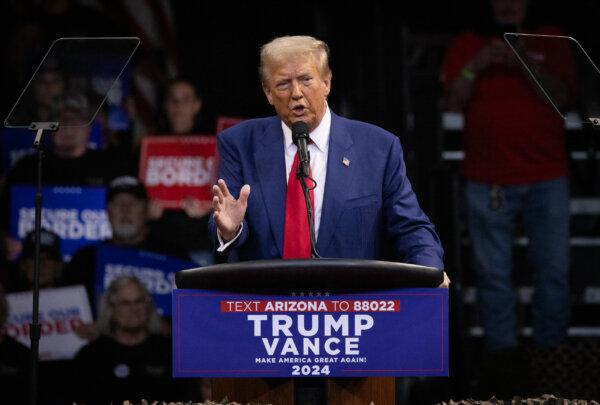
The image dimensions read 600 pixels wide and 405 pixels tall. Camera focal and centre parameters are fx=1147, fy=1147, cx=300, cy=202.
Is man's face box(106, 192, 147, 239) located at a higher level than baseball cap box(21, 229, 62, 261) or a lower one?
higher

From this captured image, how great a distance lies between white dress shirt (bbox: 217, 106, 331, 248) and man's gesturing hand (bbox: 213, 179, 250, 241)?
275 mm

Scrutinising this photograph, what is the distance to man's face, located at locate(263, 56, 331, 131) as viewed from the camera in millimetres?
3104

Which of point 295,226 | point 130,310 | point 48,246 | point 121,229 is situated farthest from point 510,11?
point 295,226

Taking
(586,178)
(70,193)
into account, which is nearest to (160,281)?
(70,193)

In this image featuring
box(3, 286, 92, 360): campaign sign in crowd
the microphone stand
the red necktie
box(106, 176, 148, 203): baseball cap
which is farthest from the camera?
box(106, 176, 148, 203): baseball cap

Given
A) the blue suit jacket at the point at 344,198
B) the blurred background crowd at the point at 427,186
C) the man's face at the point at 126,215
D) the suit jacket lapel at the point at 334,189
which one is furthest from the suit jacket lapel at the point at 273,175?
the man's face at the point at 126,215

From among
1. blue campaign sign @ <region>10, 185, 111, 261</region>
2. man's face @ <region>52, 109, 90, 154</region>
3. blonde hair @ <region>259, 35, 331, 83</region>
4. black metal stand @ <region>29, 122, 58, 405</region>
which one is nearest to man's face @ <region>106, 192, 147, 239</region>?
blue campaign sign @ <region>10, 185, 111, 261</region>

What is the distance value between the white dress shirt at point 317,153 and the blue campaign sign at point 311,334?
64 centimetres

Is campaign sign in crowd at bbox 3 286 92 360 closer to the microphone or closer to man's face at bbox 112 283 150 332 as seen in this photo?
man's face at bbox 112 283 150 332

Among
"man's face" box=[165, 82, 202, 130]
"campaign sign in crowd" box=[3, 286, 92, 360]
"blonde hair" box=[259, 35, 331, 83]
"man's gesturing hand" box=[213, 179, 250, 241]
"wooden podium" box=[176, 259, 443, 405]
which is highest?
"man's face" box=[165, 82, 202, 130]

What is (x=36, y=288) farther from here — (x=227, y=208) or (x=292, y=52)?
(x=292, y=52)

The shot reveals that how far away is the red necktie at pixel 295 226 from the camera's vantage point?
3068 mm

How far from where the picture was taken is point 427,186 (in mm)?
5664

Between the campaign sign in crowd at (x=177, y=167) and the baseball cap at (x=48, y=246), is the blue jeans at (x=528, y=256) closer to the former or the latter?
the campaign sign in crowd at (x=177, y=167)
